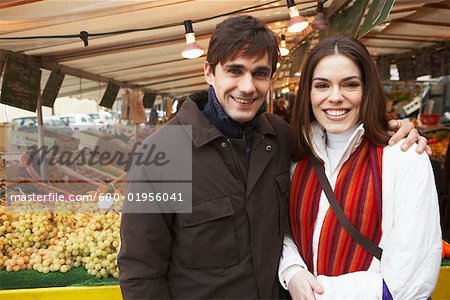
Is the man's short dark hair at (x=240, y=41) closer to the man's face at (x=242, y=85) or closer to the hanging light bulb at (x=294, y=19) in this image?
the man's face at (x=242, y=85)

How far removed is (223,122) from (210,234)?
40 centimetres

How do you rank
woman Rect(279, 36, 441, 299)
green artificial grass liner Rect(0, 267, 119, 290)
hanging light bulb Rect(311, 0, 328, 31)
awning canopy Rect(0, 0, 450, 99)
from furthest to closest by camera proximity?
hanging light bulb Rect(311, 0, 328, 31) < awning canopy Rect(0, 0, 450, 99) < green artificial grass liner Rect(0, 267, 119, 290) < woman Rect(279, 36, 441, 299)

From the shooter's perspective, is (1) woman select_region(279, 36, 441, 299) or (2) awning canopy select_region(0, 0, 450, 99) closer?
(1) woman select_region(279, 36, 441, 299)

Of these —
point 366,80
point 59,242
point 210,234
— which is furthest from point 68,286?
point 366,80

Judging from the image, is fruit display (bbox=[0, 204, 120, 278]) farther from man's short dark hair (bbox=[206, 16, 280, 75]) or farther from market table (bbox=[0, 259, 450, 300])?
man's short dark hair (bbox=[206, 16, 280, 75])

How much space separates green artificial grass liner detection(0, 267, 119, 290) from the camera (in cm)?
257

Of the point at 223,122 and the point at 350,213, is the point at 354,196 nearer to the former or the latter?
the point at 350,213

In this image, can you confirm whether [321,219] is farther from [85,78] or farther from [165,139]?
[85,78]

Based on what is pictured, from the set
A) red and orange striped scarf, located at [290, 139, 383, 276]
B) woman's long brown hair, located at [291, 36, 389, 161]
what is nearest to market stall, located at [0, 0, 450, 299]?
woman's long brown hair, located at [291, 36, 389, 161]

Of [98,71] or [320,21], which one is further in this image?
[98,71]

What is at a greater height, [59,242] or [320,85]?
[320,85]

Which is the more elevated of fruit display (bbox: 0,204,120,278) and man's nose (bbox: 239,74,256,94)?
man's nose (bbox: 239,74,256,94)

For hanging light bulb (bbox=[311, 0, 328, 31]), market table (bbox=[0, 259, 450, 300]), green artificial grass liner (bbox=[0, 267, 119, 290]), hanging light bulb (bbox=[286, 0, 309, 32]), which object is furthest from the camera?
hanging light bulb (bbox=[311, 0, 328, 31])

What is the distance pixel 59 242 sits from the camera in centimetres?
272
